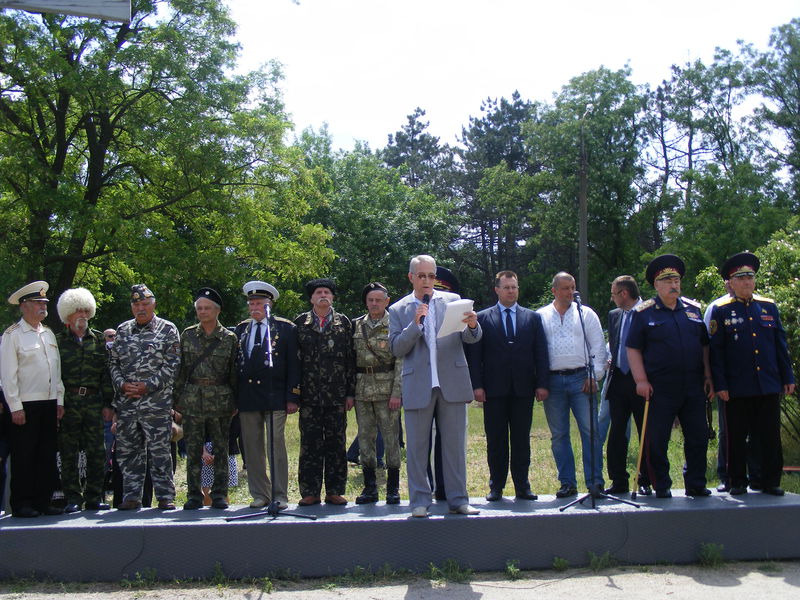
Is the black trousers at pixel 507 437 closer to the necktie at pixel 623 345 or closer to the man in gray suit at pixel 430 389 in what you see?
the man in gray suit at pixel 430 389

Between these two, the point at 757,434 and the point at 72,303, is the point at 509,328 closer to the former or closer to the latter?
the point at 757,434

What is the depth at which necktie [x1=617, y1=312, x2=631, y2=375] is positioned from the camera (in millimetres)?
6055

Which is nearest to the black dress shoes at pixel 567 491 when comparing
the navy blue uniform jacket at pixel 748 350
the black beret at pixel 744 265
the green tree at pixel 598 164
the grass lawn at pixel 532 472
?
the navy blue uniform jacket at pixel 748 350

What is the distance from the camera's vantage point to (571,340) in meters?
6.09

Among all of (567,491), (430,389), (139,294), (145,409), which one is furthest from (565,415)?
→ (139,294)

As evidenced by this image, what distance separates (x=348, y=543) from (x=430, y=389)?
1.22 meters

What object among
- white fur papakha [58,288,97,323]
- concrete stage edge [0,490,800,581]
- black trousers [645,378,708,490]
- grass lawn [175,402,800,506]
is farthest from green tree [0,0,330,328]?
black trousers [645,378,708,490]

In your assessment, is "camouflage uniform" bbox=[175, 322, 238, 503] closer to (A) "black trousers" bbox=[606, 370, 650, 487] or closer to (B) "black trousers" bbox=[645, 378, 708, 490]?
(A) "black trousers" bbox=[606, 370, 650, 487]

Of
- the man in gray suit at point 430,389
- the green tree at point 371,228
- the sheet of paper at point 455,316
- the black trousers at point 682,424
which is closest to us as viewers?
the sheet of paper at point 455,316

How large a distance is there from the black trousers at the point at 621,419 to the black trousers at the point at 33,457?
4536mm

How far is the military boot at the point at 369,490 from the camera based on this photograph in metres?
5.87

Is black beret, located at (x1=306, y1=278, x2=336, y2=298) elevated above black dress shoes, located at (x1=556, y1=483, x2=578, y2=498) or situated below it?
above

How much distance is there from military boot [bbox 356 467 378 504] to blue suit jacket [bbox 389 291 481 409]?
2.85ft

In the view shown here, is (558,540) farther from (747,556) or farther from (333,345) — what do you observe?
(333,345)
